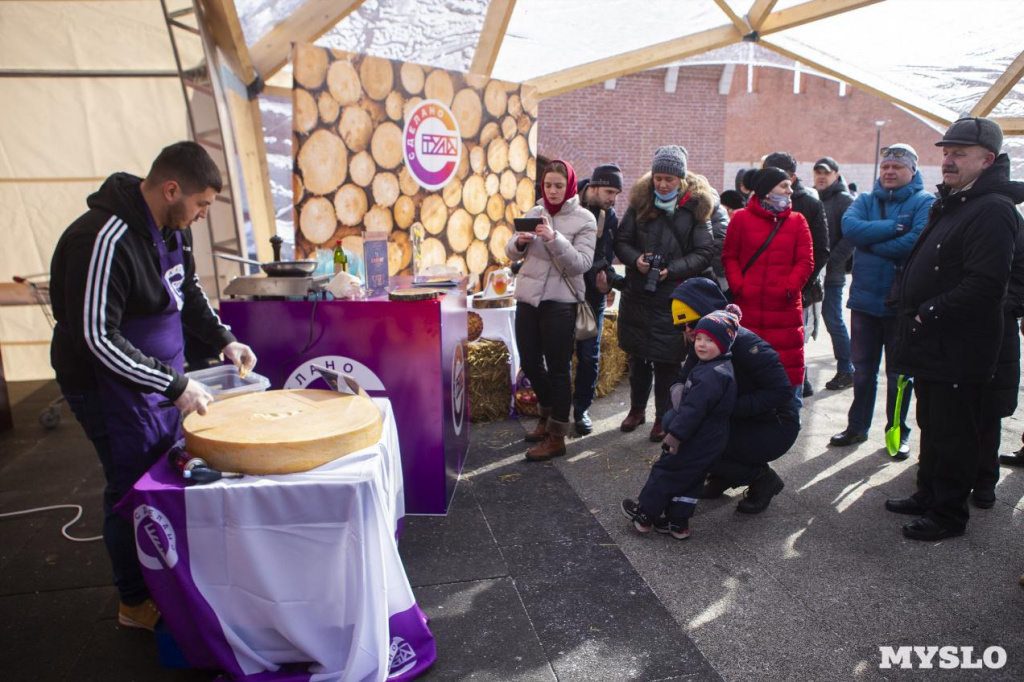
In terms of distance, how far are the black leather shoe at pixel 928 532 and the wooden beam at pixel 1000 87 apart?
482cm

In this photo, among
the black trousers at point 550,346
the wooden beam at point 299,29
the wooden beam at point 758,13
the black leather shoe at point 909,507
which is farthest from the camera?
the wooden beam at point 758,13

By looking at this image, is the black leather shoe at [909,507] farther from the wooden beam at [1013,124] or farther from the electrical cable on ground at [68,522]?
the wooden beam at [1013,124]

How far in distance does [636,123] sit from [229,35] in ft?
33.7

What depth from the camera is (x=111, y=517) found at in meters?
2.49

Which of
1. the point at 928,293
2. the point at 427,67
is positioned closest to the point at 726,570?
the point at 928,293

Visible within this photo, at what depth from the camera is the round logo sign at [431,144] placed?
5695 millimetres

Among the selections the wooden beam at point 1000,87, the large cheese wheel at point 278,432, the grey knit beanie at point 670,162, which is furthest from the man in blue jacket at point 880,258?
the large cheese wheel at point 278,432

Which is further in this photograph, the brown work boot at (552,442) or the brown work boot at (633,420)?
the brown work boot at (633,420)

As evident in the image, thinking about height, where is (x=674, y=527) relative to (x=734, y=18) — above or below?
below

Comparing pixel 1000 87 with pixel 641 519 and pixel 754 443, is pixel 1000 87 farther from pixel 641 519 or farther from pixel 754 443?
pixel 641 519

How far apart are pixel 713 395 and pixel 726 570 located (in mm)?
790

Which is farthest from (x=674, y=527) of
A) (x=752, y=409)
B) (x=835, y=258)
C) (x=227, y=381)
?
(x=835, y=258)

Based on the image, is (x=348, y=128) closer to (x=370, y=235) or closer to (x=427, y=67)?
(x=427, y=67)

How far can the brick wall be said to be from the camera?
541 inches
